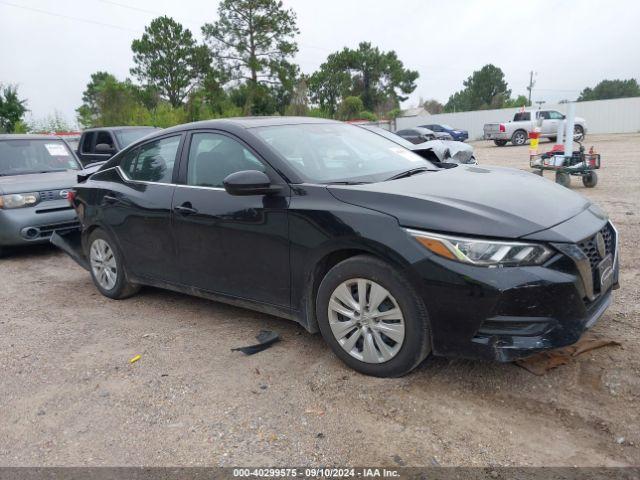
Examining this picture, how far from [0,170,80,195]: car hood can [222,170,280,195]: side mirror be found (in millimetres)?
4670

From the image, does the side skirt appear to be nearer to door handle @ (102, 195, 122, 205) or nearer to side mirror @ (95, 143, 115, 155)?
door handle @ (102, 195, 122, 205)

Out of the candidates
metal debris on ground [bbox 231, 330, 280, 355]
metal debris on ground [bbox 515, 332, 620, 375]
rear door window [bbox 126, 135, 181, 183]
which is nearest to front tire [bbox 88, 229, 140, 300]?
rear door window [bbox 126, 135, 181, 183]

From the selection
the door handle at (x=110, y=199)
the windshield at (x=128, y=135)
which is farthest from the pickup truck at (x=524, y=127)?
the door handle at (x=110, y=199)

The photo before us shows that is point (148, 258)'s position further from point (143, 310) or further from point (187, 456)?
point (187, 456)

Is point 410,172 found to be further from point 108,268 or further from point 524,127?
point 524,127

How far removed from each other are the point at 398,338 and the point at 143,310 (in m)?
2.74

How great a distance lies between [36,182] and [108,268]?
2.94 meters

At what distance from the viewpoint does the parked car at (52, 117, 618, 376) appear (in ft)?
9.46

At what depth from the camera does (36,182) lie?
7.35 meters

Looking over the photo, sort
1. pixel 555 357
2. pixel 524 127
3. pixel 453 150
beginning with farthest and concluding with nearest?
pixel 524 127, pixel 453 150, pixel 555 357

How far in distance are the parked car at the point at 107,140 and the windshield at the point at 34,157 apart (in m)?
1.83

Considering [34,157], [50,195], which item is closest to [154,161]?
[50,195]

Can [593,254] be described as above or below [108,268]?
above

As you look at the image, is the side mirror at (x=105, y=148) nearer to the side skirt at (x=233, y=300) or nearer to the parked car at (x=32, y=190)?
the parked car at (x=32, y=190)
